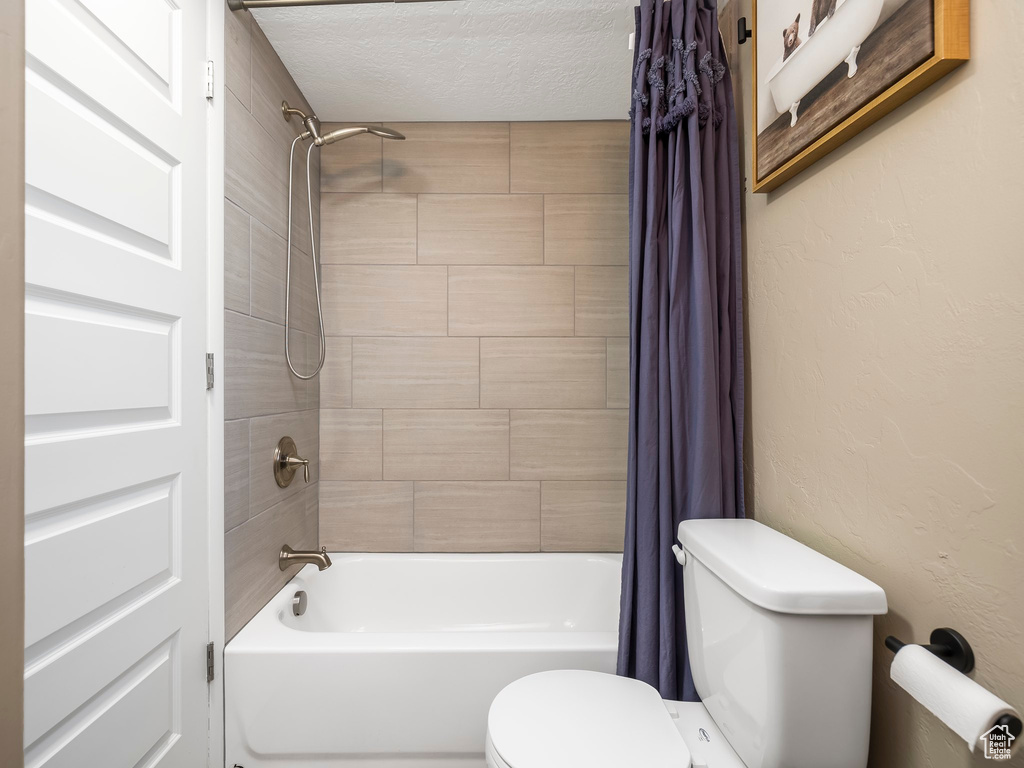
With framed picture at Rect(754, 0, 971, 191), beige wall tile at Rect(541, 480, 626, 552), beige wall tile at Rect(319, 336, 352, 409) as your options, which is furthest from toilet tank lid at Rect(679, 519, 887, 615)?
beige wall tile at Rect(319, 336, 352, 409)

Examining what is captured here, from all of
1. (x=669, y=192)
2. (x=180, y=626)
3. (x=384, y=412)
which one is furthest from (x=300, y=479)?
(x=669, y=192)

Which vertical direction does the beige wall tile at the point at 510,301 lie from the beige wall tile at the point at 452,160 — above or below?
below

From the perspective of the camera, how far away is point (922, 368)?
33.6 inches

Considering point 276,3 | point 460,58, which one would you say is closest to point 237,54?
point 276,3

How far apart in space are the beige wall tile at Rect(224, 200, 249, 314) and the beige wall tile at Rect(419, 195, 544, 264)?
2.55ft

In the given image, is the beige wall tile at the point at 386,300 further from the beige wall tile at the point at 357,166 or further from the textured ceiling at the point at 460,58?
the textured ceiling at the point at 460,58

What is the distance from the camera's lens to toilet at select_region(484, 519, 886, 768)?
896 mm

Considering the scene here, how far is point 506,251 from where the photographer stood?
2166mm

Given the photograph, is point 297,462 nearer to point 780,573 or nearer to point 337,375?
point 337,375

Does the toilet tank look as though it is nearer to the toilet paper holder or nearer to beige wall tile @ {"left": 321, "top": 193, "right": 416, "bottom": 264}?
the toilet paper holder

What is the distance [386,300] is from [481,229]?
0.48 m

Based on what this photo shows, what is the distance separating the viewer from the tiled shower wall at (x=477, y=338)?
7.10ft

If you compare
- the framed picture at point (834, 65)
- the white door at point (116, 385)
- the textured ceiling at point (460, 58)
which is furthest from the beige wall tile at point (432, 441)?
the framed picture at point (834, 65)

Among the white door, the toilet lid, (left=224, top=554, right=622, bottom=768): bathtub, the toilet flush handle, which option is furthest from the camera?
(left=224, top=554, right=622, bottom=768): bathtub
